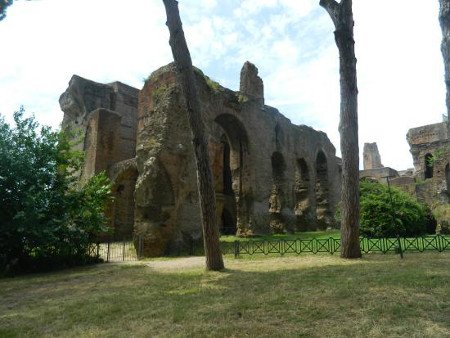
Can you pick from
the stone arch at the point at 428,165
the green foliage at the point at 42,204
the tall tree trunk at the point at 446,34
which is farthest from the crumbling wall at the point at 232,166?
the tall tree trunk at the point at 446,34

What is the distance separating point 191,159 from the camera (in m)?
13.9

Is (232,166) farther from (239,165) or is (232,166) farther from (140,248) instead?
(140,248)

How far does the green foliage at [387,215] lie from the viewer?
13617 millimetres

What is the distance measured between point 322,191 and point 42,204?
1786 centimetres

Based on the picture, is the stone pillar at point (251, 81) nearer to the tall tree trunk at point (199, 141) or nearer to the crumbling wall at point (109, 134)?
the crumbling wall at point (109, 134)

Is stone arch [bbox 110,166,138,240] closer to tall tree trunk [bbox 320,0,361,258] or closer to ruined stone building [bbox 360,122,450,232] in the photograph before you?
tall tree trunk [bbox 320,0,361,258]

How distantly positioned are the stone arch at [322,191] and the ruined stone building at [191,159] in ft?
0.20

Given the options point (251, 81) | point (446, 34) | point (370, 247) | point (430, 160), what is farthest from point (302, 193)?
point (446, 34)

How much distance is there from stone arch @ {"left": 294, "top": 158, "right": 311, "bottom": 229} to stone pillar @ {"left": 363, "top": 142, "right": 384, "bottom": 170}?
3049 cm

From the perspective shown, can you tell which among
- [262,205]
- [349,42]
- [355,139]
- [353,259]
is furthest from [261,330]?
[262,205]

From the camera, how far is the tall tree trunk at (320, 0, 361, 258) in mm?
9523

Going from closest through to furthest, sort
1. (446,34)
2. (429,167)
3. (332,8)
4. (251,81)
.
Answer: (446,34)
(332,8)
(251,81)
(429,167)

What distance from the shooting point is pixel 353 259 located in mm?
9250

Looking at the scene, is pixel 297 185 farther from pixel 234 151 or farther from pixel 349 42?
pixel 349 42
